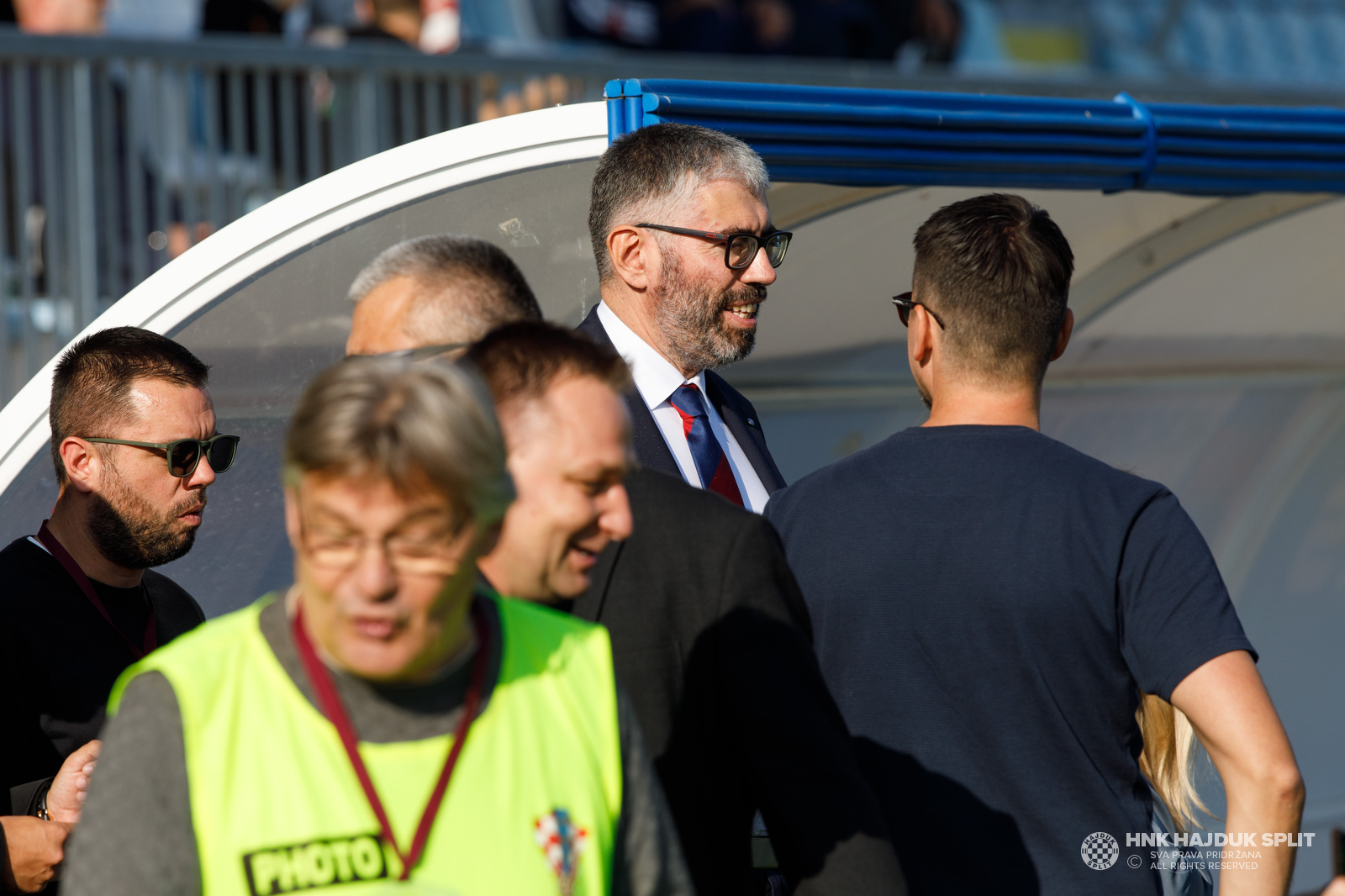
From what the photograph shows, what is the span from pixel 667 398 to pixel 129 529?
3.63 ft

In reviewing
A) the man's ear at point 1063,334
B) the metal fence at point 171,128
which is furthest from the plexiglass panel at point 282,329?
the metal fence at point 171,128

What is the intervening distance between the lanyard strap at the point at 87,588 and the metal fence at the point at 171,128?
9.60ft

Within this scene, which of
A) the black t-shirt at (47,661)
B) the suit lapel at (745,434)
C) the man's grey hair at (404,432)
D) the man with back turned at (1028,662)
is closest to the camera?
the man's grey hair at (404,432)

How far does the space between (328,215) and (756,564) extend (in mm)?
1661

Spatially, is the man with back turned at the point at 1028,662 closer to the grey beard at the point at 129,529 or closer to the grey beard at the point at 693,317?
the grey beard at the point at 693,317

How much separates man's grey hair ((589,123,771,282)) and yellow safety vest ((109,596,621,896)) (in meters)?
1.46

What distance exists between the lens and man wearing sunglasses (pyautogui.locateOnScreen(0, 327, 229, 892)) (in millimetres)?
2506

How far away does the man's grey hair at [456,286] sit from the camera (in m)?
2.15

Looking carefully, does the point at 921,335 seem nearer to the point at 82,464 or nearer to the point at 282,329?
the point at 282,329

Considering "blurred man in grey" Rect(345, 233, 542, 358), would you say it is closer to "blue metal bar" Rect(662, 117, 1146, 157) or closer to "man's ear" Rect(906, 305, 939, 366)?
"man's ear" Rect(906, 305, 939, 366)

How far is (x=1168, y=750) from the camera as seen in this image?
8.11 ft

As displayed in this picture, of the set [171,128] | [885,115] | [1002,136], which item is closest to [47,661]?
[885,115]

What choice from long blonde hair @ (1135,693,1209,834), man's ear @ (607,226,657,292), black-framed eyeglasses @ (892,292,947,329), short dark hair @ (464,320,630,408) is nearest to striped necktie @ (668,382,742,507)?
man's ear @ (607,226,657,292)

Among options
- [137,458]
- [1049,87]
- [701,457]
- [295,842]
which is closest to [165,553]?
[137,458]
